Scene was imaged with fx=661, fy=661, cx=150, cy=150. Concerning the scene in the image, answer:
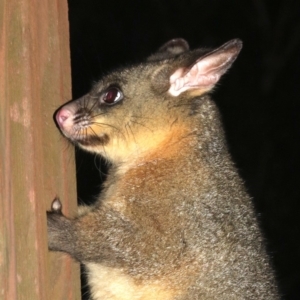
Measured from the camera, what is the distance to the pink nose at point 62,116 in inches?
129

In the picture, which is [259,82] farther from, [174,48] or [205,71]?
[205,71]

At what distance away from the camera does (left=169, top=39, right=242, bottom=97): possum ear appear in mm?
3491

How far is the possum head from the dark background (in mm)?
5566

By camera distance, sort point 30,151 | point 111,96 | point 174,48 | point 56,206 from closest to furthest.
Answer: point 30,151 < point 56,206 < point 111,96 < point 174,48

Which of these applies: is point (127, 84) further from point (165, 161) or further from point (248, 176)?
point (248, 176)

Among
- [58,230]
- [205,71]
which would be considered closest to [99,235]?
[58,230]

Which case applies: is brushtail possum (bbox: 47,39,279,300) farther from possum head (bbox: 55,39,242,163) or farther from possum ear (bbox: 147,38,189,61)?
possum ear (bbox: 147,38,189,61)

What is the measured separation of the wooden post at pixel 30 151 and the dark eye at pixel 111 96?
0.88 m

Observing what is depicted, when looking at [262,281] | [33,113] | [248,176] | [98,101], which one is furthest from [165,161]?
[248,176]

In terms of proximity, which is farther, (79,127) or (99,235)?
(79,127)

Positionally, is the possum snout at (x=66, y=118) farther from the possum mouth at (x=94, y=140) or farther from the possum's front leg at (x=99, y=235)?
the possum's front leg at (x=99, y=235)

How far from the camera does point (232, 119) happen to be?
10281mm

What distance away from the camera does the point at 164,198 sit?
3.64m

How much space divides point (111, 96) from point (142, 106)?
20 centimetres
